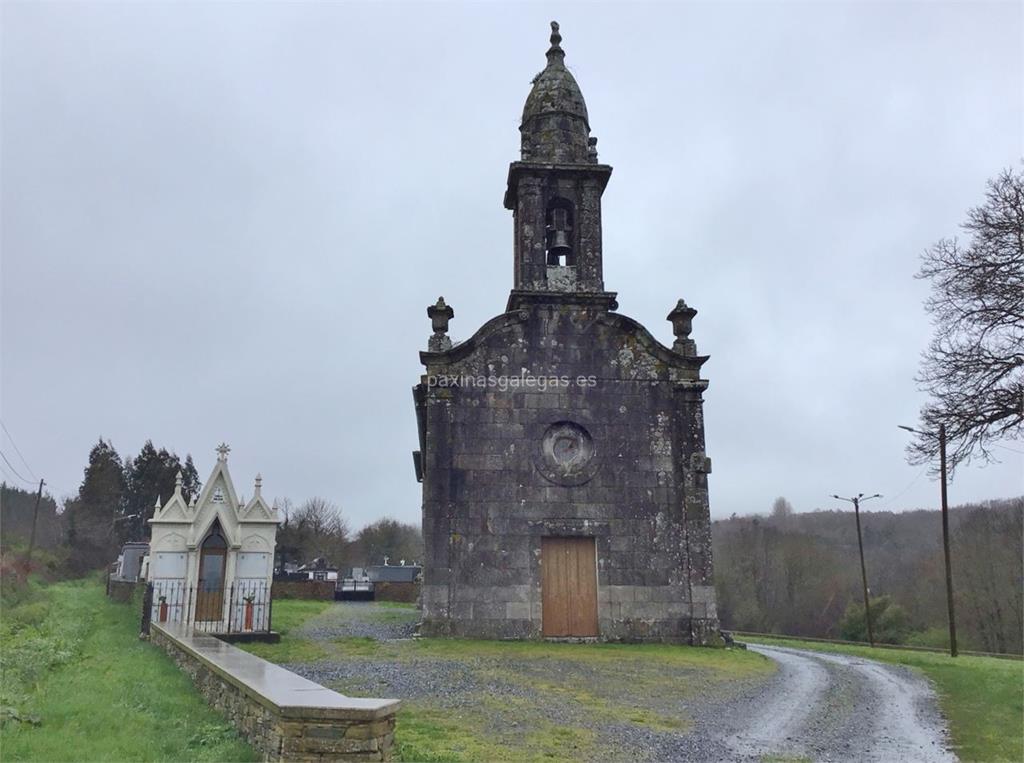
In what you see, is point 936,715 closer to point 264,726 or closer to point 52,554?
point 264,726

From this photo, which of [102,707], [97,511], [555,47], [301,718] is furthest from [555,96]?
[97,511]

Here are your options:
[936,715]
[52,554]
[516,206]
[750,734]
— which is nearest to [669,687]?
[750,734]

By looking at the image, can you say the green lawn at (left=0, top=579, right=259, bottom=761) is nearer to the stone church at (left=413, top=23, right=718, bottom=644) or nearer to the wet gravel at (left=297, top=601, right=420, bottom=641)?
the wet gravel at (left=297, top=601, right=420, bottom=641)

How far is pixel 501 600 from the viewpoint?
1711 centimetres

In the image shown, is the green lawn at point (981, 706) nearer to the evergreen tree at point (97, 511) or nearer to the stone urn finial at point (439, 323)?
the stone urn finial at point (439, 323)

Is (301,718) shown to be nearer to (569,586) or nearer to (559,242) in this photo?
(569,586)

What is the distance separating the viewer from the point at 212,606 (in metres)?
19.0

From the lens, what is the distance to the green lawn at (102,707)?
697 centimetres

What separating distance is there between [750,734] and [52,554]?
5263cm

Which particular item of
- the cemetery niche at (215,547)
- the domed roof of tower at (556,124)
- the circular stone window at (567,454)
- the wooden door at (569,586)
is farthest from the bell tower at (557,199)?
the cemetery niche at (215,547)

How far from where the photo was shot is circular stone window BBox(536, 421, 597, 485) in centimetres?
1794

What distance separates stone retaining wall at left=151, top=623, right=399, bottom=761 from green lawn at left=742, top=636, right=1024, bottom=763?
6.47 m

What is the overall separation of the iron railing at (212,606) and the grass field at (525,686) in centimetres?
117

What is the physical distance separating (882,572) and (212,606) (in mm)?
53873
